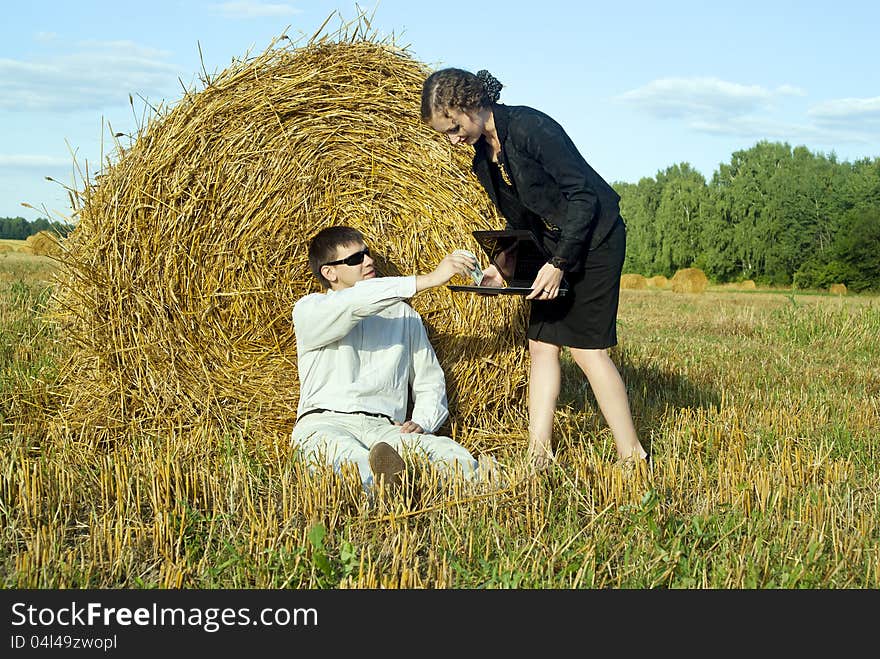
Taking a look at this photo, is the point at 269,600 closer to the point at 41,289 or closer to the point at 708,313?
the point at 41,289

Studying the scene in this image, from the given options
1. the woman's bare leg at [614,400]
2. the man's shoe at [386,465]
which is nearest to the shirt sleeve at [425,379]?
the woman's bare leg at [614,400]

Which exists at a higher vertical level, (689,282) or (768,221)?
(768,221)

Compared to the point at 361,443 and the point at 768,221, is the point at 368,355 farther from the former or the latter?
the point at 768,221

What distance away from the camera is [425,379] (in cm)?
468

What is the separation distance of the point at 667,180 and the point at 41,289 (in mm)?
64990

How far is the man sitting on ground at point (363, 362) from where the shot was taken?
13.3ft

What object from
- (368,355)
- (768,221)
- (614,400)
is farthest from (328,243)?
(768,221)

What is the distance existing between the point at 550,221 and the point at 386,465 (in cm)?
147

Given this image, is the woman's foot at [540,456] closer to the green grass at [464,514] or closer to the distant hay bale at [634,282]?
the green grass at [464,514]

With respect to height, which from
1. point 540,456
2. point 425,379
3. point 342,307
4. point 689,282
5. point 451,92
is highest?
point 689,282

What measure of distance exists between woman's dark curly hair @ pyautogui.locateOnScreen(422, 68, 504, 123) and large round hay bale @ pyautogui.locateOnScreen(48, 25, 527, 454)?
902mm

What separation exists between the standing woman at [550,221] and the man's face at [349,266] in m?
0.64

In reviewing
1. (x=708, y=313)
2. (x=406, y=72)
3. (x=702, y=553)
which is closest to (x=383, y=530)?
(x=702, y=553)

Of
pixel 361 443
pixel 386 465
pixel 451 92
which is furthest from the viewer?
pixel 361 443
